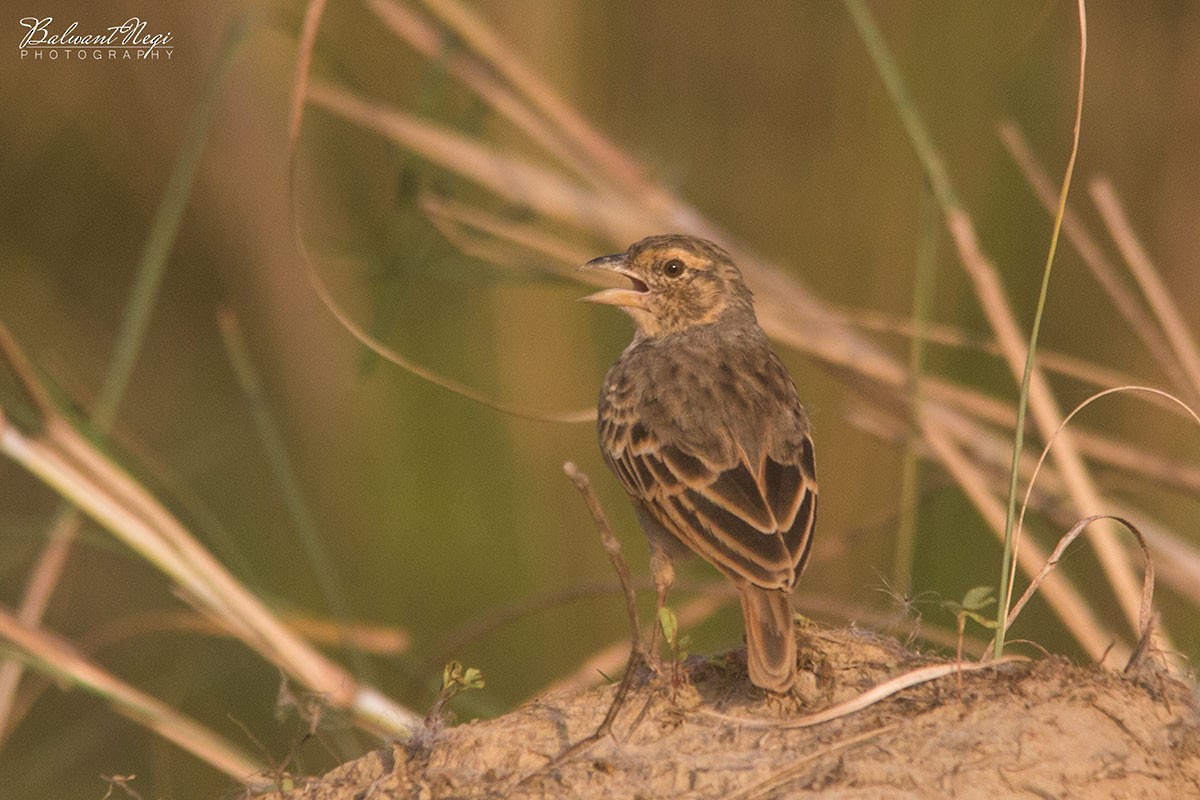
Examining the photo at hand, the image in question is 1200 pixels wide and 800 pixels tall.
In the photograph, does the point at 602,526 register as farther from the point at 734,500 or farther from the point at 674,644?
the point at 734,500

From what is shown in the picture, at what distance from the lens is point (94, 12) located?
9203 mm

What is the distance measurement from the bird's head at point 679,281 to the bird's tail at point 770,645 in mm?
2040

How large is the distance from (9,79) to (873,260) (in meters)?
5.29

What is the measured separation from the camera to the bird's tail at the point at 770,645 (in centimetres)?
365

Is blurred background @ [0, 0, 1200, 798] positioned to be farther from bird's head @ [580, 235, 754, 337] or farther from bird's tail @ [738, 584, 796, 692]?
bird's tail @ [738, 584, 796, 692]

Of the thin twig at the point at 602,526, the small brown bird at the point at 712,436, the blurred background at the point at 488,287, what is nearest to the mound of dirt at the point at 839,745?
the small brown bird at the point at 712,436

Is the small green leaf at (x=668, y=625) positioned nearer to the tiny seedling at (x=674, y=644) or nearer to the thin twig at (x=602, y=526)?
the tiny seedling at (x=674, y=644)

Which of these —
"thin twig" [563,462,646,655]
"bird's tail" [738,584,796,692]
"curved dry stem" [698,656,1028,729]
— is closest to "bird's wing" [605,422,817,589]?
"bird's tail" [738,584,796,692]

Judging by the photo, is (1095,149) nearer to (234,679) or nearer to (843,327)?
(843,327)

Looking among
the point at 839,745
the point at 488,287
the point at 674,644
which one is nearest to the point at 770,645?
the point at 674,644

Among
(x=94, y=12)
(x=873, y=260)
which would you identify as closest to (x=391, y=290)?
(x=873, y=260)

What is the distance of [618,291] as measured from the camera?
228 inches

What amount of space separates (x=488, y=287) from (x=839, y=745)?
255 inches

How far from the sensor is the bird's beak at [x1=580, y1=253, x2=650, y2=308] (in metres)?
5.72
